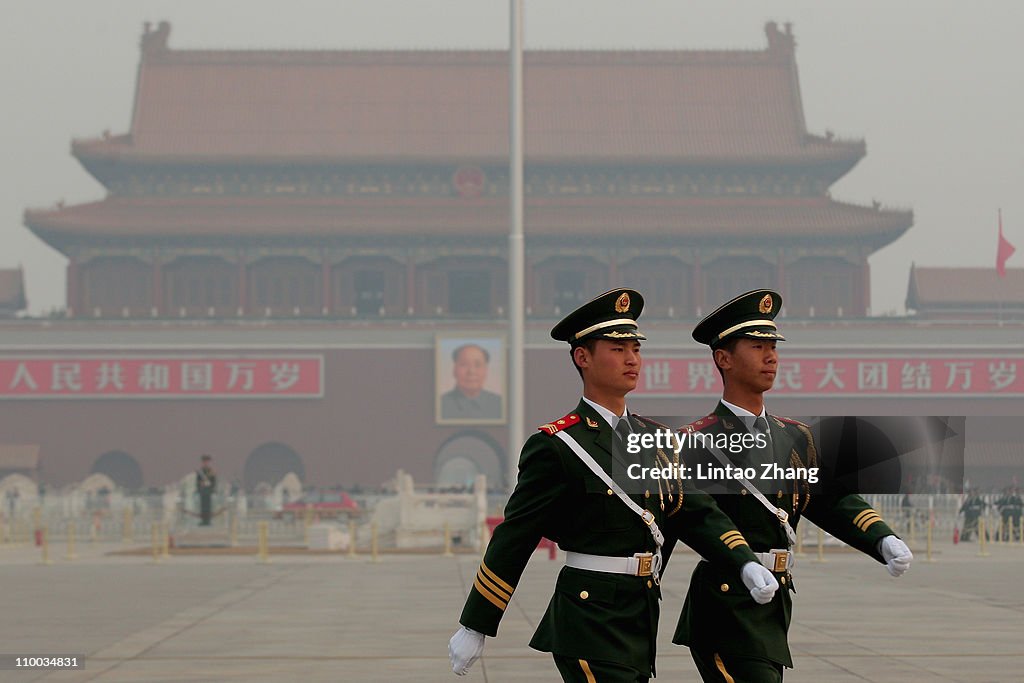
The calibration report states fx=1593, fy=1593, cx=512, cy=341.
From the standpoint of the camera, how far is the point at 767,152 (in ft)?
142

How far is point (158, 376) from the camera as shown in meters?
37.5

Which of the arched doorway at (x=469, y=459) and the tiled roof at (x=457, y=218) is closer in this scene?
the arched doorway at (x=469, y=459)

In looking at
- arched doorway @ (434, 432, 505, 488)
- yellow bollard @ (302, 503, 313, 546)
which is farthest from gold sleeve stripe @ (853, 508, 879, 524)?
arched doorway @ (434, 432, 505, 488)

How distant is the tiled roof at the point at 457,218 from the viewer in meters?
41.2

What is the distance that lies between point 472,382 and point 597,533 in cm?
3336

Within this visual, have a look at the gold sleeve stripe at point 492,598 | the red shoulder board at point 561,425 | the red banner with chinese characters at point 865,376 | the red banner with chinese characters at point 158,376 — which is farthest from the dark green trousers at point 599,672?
the red banner with chinese characters at point 158,376

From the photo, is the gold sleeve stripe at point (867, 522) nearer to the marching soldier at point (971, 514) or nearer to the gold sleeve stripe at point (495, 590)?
the gold sleeve stripe at point (495, 590)

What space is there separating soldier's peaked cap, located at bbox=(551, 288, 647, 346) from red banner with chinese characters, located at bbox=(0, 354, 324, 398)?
33531 mm

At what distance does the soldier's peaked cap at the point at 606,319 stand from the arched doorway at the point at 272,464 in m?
33.9

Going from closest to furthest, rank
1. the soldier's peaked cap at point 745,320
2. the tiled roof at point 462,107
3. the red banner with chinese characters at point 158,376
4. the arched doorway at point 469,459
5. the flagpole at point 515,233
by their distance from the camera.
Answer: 1. the soldier's peaked cap at point 745,320
2. the flagpole at point 515,233
3. the red banner with chinese characters at point 158,376
4. the arched doorway at point 469,459
5. the tiled roof at point 462,107

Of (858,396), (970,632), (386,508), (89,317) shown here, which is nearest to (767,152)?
(858,396)

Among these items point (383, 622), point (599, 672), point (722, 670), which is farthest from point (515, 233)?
point (599, 672)
